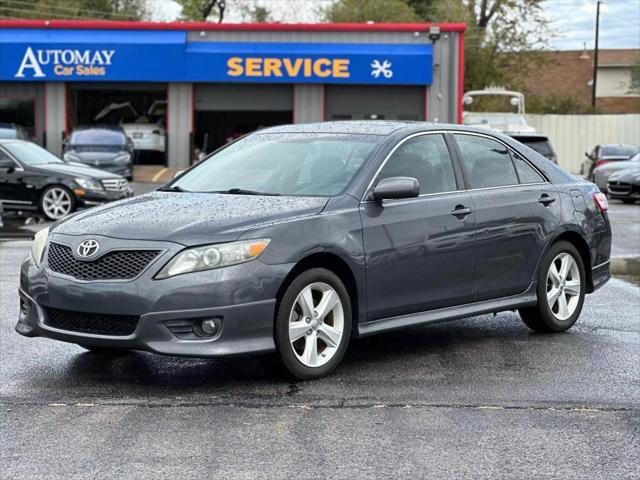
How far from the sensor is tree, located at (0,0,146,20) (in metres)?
54.8

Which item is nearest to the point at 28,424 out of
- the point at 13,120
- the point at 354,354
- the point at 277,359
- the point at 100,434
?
the point at 100,434

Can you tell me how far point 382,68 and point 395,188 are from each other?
2840cm

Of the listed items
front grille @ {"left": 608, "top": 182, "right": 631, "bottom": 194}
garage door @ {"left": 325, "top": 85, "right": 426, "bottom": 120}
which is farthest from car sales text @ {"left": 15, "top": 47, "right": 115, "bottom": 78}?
front grille @ {"left": 608, "top": 182, "right": 631, "bottom": 194}

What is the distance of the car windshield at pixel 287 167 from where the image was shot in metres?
6.92

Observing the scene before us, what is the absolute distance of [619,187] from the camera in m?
25.1

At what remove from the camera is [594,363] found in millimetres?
7094

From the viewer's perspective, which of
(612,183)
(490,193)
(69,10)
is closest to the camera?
(490,193)

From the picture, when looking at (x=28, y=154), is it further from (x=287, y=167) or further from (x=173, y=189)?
(x=287, y=167)

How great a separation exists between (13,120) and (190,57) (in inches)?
249

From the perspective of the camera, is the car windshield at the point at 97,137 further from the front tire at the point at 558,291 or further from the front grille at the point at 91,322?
the front grille at the point at 91,322

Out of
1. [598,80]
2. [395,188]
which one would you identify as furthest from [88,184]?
[598,80]

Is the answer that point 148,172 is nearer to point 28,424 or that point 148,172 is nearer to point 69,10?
point 69,10

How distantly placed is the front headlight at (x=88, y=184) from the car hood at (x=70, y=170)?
0.30 ft

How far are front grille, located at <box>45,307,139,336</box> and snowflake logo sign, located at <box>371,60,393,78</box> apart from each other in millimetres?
29079
